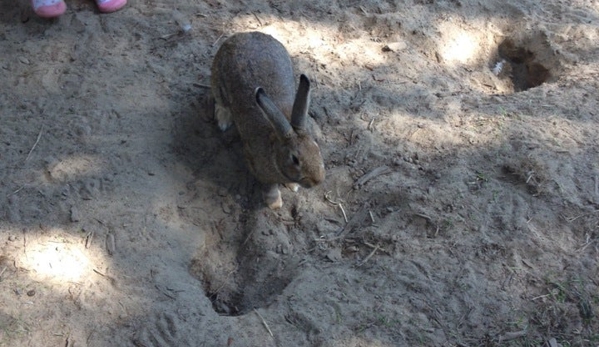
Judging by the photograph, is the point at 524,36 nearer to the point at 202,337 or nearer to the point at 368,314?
the point at 368,314

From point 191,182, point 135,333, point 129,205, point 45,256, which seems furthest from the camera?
point 191,182

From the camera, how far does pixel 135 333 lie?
3.44 metres

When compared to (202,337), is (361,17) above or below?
above

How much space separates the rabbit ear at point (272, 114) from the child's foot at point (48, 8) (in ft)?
7.44

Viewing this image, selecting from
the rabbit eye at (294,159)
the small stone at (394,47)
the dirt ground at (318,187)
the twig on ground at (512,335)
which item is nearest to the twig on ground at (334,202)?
the dirt ground at (318,187)

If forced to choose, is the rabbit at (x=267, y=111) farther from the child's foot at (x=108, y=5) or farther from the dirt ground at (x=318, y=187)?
the child's foot at (x=108, y=5)

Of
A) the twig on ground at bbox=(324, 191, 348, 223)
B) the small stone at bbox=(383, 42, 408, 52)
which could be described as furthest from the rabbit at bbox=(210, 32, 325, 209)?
the small stone at bbox=(383, 42, 408, 52)

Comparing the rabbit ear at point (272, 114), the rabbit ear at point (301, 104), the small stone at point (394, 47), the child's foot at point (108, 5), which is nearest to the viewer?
the rabbit ear at point (301, 104)

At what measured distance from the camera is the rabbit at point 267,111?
3.91 metres

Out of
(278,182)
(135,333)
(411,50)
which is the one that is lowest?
(135,333)

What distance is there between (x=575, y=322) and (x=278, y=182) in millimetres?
2140

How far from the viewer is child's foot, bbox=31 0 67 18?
494cm

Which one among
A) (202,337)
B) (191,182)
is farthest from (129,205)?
(202,337)

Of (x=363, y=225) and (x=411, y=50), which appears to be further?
(x=411, y=50)
